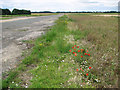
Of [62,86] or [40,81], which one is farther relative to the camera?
[40,81]

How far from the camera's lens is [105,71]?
332cm

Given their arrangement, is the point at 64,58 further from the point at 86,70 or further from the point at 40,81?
the point at 40,81

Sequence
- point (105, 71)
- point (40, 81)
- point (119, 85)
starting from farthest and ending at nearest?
point (105, 71) → point (40, 81) → point (119, 85)

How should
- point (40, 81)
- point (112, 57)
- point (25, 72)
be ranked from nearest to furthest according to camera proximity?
point (40, 81), point (25, 72), point (112, 57)

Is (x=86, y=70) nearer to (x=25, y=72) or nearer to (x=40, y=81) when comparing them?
(x=40, y=81)

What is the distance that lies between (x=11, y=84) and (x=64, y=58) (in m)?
2.23

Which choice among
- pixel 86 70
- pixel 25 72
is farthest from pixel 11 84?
pixel 86 70

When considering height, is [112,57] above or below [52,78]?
above

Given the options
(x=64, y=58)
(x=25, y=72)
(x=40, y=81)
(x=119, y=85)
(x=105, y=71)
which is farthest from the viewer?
(x=64, y=58)

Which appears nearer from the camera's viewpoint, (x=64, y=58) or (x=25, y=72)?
(x=25, y=72)

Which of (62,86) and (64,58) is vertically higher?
(64,58)

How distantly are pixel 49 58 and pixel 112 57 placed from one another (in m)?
2.45

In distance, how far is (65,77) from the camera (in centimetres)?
320

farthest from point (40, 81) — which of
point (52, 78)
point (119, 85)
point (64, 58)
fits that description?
point (119, 85)
